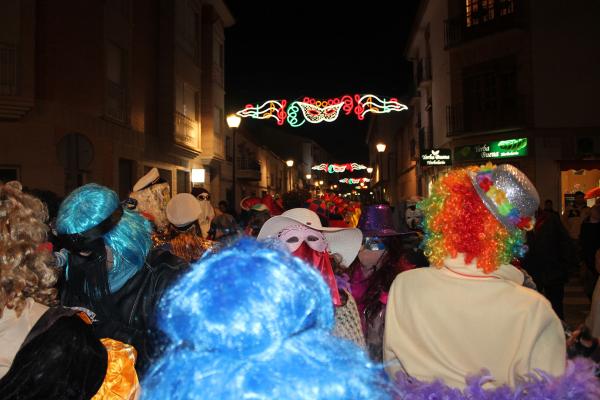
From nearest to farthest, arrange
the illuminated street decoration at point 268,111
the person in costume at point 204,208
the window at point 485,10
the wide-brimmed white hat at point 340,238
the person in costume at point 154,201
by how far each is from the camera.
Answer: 1. the wide-brimmed white hat at point 340,238
2. the person in costume at point 154,201
3. the person in costume at point 204,208
4. the illuminated street decoration at point 268,111
5. the window at point 485,10

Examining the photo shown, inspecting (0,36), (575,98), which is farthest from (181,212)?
(575,98)

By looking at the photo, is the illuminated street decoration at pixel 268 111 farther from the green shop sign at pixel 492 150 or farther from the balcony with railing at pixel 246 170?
the balcony with railing at pixel 246 170

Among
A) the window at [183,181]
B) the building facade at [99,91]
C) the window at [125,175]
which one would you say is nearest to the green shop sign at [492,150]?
the building facade at [99,91]

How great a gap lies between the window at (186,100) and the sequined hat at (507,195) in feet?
64.3

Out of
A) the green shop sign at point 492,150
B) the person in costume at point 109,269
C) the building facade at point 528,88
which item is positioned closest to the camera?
the person in costume at point 109,269

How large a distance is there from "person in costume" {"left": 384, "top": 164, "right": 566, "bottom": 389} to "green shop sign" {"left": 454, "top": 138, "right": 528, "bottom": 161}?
60.7 feet

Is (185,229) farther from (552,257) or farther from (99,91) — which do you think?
(99,91)

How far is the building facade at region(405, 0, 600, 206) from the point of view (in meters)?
19.2

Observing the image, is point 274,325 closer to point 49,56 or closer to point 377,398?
point 377,398

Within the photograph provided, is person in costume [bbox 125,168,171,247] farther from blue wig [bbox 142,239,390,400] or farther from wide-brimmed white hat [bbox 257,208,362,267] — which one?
blue wig [bbox 142,239,390,400]

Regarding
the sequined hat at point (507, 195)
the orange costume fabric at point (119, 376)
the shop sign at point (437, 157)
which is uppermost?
the shop sign at point (437, 157)

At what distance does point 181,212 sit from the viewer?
536cm

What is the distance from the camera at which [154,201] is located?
5430 mm

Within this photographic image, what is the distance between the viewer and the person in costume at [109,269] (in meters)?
2.97
